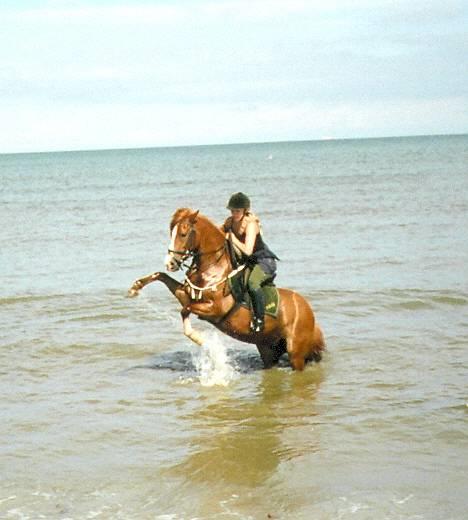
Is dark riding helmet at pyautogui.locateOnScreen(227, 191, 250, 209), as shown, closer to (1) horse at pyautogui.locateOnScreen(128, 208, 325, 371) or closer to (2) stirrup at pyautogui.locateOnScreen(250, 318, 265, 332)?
(1) horse at pyautogui.locateOnScreen(128, 208, 325, 371)

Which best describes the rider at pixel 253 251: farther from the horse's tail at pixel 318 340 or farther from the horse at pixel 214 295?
the horse's tail at pixel 318 340

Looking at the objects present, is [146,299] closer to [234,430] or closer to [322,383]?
[322,383]

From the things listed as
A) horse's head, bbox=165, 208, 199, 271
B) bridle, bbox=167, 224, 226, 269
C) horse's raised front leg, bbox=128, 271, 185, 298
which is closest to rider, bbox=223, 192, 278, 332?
bridle, bbox=167, 224, 226, 269

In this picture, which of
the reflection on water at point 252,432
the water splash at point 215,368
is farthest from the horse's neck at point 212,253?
the reflection on water at point 252,432

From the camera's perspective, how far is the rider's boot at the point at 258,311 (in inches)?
460

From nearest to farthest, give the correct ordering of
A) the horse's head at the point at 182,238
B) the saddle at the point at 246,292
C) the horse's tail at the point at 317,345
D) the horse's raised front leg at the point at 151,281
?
the horse's head at the point at 182,238
the horse's raised front leg at the point at 151,281
the saddle at the point at 246,292
the horse's tail at the point at 317,345

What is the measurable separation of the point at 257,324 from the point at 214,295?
2.19ft

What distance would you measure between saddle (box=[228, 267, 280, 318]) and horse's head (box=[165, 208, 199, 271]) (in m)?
0.71

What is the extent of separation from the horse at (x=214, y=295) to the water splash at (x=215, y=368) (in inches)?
18.0

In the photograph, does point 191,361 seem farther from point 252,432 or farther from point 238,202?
point 252,432

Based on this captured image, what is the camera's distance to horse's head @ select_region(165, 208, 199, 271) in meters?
11.0

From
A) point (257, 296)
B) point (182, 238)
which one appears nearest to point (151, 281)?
point (182, 238)

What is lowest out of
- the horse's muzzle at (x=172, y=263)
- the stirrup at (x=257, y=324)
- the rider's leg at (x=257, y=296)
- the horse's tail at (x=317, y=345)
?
the horse's tail at (x=317, y=345)

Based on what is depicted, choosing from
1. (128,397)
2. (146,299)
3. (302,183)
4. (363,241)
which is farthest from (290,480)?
(302,183)
